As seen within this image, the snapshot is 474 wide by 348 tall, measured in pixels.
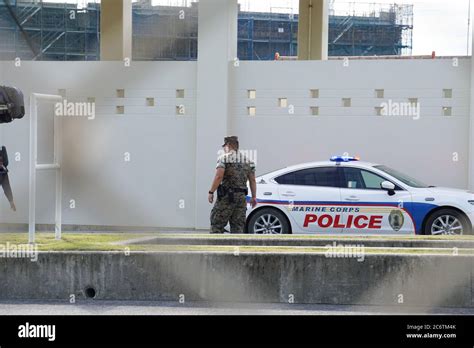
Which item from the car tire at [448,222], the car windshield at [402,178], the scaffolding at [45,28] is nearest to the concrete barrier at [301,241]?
the scaffolding at [45,28]

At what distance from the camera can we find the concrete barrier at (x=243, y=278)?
6.76 metres

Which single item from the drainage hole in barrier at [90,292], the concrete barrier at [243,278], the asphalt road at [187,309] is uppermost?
the concrete barrier at [243,278]

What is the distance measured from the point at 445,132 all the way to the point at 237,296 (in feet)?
22.4

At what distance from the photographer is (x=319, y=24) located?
1448 centimetres

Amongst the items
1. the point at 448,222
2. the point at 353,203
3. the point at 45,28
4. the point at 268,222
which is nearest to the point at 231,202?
the point at 268,222

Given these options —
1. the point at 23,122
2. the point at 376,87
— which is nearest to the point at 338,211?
the point at 376,87

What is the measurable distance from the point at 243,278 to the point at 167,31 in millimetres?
Result: 1824

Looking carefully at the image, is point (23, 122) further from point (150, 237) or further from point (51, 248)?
point (51, 248)

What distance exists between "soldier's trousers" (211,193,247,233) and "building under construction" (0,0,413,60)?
1.63 metres

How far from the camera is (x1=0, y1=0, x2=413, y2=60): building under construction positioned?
7277 mm

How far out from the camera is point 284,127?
44.3 feet

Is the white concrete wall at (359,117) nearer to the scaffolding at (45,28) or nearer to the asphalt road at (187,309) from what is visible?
the scaffolding at (45,28)

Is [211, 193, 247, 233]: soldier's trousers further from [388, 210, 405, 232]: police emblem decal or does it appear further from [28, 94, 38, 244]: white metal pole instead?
[28, 94, 38, 244]: white metal pole

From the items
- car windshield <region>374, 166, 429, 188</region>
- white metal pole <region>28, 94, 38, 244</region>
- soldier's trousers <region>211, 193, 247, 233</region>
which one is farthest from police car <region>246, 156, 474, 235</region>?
white metal pole <region>28, 94, 38, 244</region>
